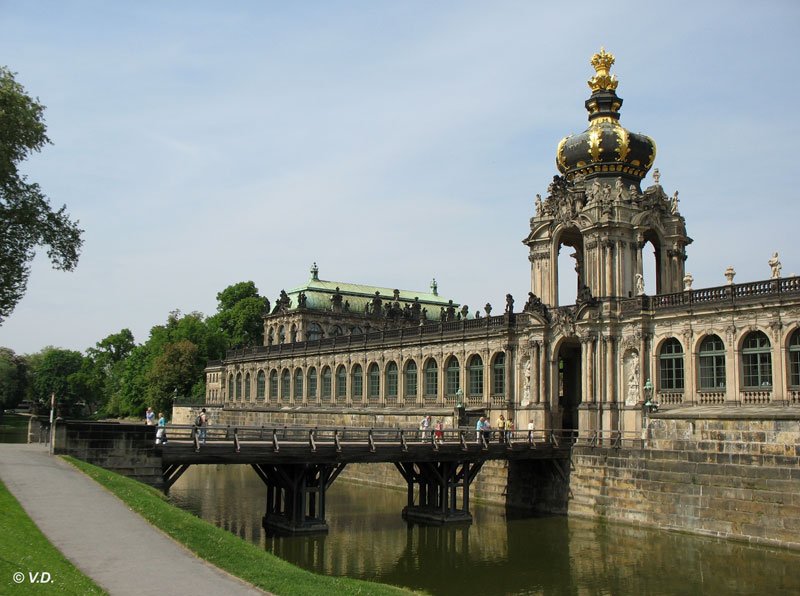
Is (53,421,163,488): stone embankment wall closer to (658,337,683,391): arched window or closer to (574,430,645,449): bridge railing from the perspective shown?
(574,430,645,449): bridge railing

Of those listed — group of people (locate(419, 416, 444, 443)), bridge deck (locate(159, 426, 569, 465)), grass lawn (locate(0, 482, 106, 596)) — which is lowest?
grass lawn (locate(0, 482, 106, 596))

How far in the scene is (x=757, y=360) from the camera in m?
35.8

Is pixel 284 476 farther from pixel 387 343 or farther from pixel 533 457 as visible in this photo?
pixel 387 343

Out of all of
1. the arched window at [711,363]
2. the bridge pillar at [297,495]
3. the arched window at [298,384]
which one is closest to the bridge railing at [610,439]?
the arched window at [711,363]

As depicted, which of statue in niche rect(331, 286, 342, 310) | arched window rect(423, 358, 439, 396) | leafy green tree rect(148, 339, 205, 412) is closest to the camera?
arched window rect(423, 358, 439, 396)

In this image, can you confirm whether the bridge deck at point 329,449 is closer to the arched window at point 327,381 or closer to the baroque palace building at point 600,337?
the baroque palace building at point 600,337

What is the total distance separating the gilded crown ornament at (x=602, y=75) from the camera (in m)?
48.7

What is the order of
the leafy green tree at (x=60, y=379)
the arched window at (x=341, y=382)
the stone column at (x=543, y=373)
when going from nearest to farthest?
the stone column at (x=543, y=373)
the arched window at (x=341, y=382)
the leafy green tree at (x=60, y=379)

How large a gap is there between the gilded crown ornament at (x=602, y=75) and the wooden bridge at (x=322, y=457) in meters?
21.1

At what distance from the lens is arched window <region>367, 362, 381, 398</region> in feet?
207

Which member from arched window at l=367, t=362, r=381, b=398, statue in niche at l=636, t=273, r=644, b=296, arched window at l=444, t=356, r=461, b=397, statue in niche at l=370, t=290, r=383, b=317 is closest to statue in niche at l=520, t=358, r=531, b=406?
arched window at l=444, t=356, r=461, b=397

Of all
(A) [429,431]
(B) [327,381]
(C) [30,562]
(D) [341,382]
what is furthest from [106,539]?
(B) [327,381]

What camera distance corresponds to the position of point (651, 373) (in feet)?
132

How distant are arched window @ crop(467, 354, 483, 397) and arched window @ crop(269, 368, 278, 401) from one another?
1223 inches
